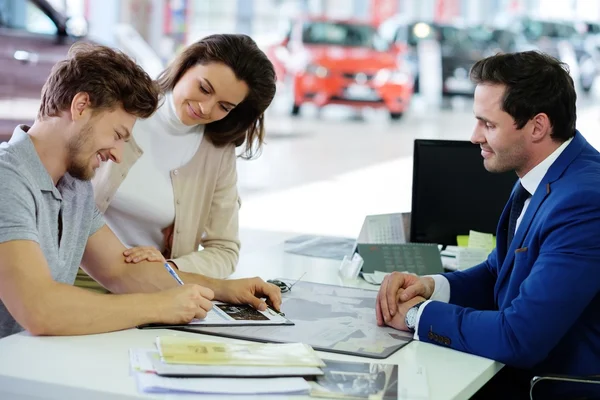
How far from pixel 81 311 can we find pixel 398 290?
836mm

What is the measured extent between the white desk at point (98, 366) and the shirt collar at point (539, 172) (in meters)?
0.51

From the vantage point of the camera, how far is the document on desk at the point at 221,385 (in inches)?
70.4

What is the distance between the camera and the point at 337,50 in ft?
48.1

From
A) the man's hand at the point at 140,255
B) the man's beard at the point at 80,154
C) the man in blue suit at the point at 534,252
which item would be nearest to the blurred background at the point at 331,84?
the man in blue suit at the point at 534,252

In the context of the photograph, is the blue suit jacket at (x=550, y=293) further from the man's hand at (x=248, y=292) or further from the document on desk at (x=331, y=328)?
the man's hand at (x=248, y=292)

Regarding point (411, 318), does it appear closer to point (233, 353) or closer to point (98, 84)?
point (233, 353)

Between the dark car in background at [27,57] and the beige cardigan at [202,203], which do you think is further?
the dark car in background at [27,57]

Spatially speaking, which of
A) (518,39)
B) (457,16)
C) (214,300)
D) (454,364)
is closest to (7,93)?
(214,300)

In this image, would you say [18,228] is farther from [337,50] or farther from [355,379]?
[337,50]

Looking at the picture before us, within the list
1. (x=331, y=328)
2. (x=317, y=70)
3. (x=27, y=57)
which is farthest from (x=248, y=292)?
(x=317, y=70)

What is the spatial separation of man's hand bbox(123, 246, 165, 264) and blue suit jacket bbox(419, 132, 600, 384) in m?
0.77

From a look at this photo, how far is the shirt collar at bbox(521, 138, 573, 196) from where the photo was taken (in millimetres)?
2426

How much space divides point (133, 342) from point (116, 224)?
0.99 meters

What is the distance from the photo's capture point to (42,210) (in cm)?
223
